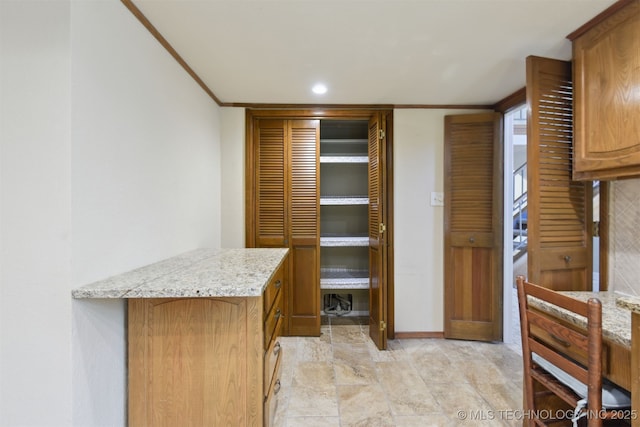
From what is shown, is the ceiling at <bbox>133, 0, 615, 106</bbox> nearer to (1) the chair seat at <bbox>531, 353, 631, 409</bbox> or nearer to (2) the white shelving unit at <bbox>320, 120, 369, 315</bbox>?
(2) the white shelving unit at <bbox>320, 120, 369, 315</bbox>

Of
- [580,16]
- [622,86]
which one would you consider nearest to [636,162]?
[622,86]

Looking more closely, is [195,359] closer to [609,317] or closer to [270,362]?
[270,362]

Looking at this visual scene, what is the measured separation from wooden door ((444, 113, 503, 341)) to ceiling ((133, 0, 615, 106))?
388mm

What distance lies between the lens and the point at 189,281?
1.09m

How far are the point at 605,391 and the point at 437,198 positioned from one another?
1.76 m

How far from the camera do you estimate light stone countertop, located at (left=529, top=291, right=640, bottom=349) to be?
1.07m

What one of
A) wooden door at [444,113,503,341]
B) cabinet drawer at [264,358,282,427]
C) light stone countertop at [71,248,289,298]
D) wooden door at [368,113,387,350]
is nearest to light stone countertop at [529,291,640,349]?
wooden door at [444,113,503,341]

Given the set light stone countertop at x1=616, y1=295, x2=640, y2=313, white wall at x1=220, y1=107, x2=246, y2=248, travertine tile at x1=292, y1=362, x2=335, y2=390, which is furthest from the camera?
white wall at x1=220, y1=107, x2=246, y2=248

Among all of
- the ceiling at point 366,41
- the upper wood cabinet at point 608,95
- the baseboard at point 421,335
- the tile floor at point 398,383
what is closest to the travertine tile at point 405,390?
the tile floor at point 398,383

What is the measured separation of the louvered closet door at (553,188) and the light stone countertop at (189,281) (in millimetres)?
1466

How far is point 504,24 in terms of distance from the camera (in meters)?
1.48

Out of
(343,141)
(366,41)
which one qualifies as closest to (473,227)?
(343,141)

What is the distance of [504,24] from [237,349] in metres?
2.01

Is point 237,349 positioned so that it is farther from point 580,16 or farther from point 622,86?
point 580,16
